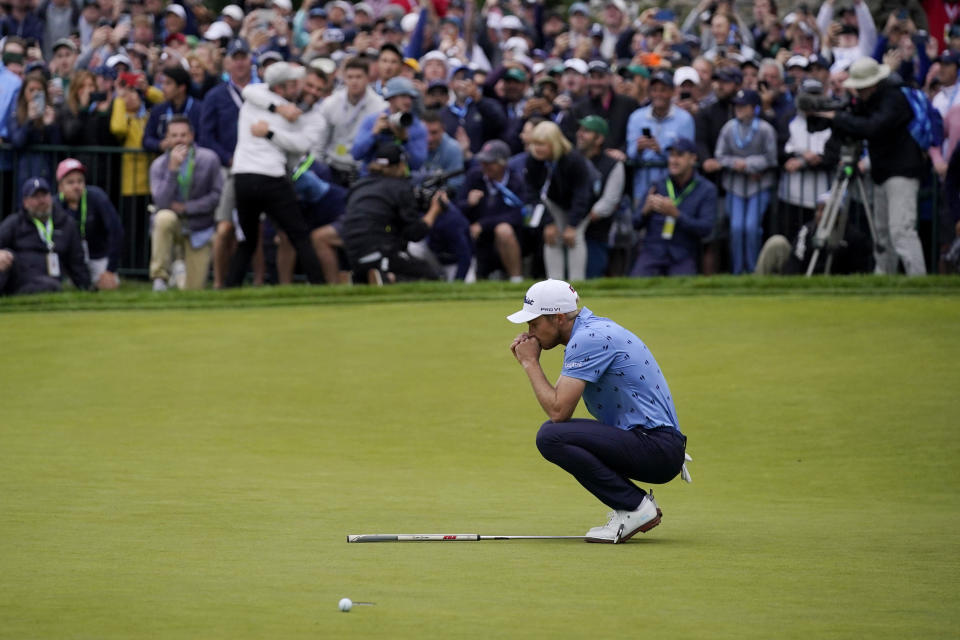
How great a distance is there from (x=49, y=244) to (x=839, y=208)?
854 cm

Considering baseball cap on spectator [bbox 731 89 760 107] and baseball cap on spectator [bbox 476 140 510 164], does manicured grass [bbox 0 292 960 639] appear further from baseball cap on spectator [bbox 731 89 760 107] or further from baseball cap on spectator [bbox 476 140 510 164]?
baseball cap on spectator [bbox 731 89 760 107]

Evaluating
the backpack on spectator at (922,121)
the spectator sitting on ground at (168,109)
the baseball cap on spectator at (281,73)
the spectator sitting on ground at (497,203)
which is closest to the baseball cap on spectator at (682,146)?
the spectator sitting on ground at (497,203)

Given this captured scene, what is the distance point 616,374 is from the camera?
823 centimetres

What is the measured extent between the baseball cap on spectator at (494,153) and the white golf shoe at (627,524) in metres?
9.95

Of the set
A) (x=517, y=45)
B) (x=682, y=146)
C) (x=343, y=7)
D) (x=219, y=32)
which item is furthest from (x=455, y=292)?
(x=343, y=7)

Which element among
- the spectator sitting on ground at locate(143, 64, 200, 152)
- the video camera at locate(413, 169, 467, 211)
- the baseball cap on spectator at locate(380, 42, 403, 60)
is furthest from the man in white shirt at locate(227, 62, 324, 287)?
the baseball cap on spectator at locate(380, 42, 403, 60)

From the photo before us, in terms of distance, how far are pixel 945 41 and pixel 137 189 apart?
430 inches

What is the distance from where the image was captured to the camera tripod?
17016mm

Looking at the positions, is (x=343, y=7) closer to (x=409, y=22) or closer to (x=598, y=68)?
(x=409, y=22)

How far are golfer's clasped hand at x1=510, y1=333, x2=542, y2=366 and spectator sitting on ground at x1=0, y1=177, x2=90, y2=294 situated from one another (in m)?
10.2

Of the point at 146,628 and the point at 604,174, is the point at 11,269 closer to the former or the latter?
the point at 604,174

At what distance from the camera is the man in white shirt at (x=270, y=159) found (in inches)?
684

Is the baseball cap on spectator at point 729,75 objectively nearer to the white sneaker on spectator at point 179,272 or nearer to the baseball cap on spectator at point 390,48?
the baseball cap on spectator at point 390,48

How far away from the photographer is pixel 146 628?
5.71 meters
